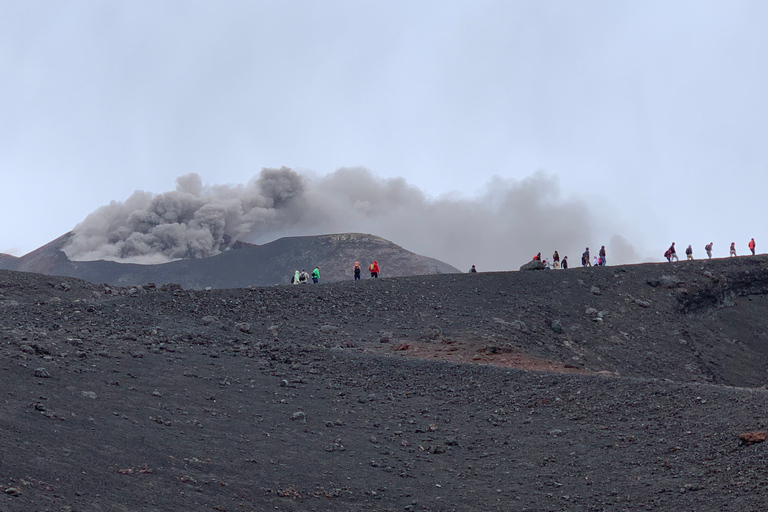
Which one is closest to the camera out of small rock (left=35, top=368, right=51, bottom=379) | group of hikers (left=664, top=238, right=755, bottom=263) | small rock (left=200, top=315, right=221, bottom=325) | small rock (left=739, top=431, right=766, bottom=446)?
small rock (left=739, top=431, right=766, bottom=446)

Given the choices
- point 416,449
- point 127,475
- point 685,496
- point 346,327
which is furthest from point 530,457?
point 346,327

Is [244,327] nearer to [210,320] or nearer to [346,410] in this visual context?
[210,320]

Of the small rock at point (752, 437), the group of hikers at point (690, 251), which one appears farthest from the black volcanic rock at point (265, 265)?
the small rock at point (752, 437)

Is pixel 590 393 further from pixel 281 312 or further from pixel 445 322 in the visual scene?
pixel 281 312

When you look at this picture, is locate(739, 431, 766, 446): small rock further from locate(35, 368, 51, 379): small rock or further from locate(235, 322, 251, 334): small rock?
locate(235, 322, 251, 334): small rock

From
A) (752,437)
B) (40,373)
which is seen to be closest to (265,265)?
(40,373)

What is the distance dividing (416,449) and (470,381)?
409 cm

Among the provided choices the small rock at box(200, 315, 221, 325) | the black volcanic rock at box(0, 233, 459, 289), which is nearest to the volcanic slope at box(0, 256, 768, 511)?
the small rock at box(200, 315, 221, 325)

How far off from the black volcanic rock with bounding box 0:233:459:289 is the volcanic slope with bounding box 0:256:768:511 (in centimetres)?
4463

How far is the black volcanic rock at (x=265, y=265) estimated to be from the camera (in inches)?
2857

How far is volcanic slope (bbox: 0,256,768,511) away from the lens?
1055 cm

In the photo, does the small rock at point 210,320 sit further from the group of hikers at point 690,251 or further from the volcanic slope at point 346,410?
the group of hikers at point 690,251

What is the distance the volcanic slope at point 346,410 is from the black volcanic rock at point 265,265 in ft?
146

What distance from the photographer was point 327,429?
14211mm
